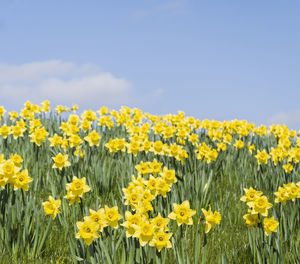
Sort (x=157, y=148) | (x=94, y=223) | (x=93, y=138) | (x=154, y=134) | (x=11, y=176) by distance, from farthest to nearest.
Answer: (x=154, y=134) → (x=93, y=138) → (x=157, y=148) → (x=11, y=176) → (x=94, y=223)

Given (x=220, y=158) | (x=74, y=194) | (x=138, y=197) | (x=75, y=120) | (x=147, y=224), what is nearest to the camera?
(x=147, y=224)

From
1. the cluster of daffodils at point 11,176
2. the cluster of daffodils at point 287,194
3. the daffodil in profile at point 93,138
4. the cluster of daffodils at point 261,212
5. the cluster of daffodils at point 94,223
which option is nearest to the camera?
the cluster of daffodils at point 94,223

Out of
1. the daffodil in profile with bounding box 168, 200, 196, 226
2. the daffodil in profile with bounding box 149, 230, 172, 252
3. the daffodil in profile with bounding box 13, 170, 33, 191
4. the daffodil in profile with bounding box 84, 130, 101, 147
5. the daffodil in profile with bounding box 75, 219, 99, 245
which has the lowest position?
the daffodil in profile with bounding box 149, 230, 172, 252

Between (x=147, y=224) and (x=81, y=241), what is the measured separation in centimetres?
68

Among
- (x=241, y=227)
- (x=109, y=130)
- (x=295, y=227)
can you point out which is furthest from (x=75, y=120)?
(x=295, y=227)

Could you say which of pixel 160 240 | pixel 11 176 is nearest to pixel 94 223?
pixel 160 240

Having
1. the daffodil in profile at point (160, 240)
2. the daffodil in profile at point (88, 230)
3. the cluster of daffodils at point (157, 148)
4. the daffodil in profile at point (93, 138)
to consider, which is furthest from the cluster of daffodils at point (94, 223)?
the daffodil in profile at point (93, 138)

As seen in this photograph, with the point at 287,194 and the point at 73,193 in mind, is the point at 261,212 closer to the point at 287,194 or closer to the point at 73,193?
the point at 287,194

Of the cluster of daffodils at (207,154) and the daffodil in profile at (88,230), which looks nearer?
the daffodil in profile at (88,230)

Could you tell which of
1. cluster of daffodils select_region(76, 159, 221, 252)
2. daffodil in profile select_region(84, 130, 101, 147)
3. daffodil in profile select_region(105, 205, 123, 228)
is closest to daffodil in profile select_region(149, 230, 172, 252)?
cluster of daffodils select_region(76, 159, 221, 252)

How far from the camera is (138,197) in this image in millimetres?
2768

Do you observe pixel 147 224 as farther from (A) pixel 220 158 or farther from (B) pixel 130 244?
(A) pixel 220 158

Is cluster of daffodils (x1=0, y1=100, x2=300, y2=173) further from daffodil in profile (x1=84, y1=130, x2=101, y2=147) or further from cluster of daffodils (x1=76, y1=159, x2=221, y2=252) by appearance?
cluster of daffodils (x1=76, y1=159, x2=221, y2=252)

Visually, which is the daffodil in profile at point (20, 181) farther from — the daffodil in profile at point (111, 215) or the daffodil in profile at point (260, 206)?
the daffodil in profile at point (260, 206)
